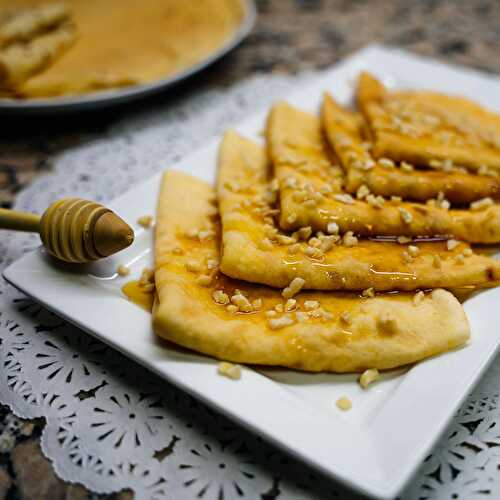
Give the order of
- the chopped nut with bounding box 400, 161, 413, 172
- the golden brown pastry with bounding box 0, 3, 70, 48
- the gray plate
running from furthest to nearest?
the golden brown pastry with bounding box 0, 3, 70, 48 < the gray plate < the chopped nut with bounding box 400, 161, 413, 172

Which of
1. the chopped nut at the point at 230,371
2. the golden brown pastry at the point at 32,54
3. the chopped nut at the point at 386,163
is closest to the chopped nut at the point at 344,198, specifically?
the chopped nut at the point at 386,163

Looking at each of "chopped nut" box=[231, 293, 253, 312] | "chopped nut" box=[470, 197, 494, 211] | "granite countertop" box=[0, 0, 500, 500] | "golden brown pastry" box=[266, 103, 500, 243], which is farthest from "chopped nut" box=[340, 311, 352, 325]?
"granite countertop" box=[0, 0, 500, 500]

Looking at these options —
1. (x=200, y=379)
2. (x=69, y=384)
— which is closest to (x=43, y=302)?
(x=69, y=384)

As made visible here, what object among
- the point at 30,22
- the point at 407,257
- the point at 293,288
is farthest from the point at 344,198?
the point at 30,22

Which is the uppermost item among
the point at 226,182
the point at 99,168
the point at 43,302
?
the point at 226,182

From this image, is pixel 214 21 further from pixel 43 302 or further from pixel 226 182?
A: pixel 43 302

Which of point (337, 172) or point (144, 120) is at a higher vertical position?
point (337, 172)

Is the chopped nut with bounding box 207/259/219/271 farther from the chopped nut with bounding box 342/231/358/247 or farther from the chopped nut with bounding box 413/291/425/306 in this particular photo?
the chopped nut with bounding box 413/291/425/306

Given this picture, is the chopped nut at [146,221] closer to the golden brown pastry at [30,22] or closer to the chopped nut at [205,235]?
the chopped nut at [205,235]
